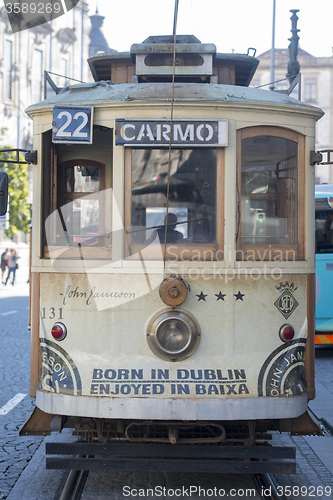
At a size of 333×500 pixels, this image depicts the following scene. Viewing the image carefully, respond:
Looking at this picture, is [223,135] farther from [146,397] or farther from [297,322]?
[146,397]

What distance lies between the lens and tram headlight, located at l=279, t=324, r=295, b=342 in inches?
208

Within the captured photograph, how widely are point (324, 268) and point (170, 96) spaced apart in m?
8.27

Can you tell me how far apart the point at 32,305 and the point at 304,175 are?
2265 millimetres

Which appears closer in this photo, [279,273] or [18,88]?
[279,273]

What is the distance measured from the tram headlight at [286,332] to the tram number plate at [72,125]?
1949 mm

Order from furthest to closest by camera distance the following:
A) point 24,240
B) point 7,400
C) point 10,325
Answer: point 24,240, point 10,325, point 7,400

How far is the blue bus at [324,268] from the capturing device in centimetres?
1295

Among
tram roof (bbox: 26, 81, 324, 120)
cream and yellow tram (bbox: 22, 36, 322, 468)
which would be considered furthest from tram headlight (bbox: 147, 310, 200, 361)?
tram roof (bbox: 26, 81, 324, 120)

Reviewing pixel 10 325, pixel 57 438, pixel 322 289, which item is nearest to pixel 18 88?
pixel 10 325

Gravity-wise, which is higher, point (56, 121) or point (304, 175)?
point (56, 121)

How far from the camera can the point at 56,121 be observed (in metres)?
5.32

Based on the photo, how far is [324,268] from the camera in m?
13.0
